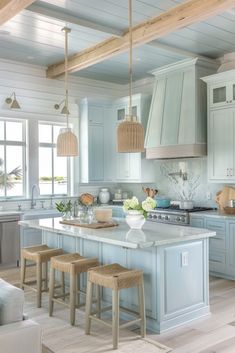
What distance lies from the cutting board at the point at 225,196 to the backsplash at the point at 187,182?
0.29 m

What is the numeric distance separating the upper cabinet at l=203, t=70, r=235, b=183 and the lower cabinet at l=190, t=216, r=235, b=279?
2.25 feet

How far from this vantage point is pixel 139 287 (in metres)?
3.38

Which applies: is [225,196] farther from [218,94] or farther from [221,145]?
[218,94]

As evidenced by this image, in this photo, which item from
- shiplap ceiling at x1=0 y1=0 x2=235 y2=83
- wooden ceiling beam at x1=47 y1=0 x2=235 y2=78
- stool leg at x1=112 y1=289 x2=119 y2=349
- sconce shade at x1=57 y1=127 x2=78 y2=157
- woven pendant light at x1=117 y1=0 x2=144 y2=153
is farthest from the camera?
sconce shade at x1=57 y1=127 x2=78 y2=157

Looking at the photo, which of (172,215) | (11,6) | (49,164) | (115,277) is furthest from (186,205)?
(11,6)

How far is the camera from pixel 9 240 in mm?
A: 5965

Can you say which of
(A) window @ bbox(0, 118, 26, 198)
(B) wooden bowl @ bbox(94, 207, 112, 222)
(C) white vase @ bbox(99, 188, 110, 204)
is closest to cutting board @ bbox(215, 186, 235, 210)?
(B) wooden bowl @ bbox(94, 207, 112, 222)

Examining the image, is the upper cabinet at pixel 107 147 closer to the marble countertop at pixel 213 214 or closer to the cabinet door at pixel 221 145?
the cabinet door at pixel 221 145

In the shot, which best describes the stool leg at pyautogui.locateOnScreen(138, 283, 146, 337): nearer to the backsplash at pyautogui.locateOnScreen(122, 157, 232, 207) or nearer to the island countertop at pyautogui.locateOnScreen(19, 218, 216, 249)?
the island countertop at pyautogui.locateOnScreen(19, 218, 216, 249)

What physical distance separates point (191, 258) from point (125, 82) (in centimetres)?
504

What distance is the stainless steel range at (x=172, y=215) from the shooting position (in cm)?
575

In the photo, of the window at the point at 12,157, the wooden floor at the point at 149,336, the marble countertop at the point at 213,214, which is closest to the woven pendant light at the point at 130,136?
the wooden floor at the point at 149,336

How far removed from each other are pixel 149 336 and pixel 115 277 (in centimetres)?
70

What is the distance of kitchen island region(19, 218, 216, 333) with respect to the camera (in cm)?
351
